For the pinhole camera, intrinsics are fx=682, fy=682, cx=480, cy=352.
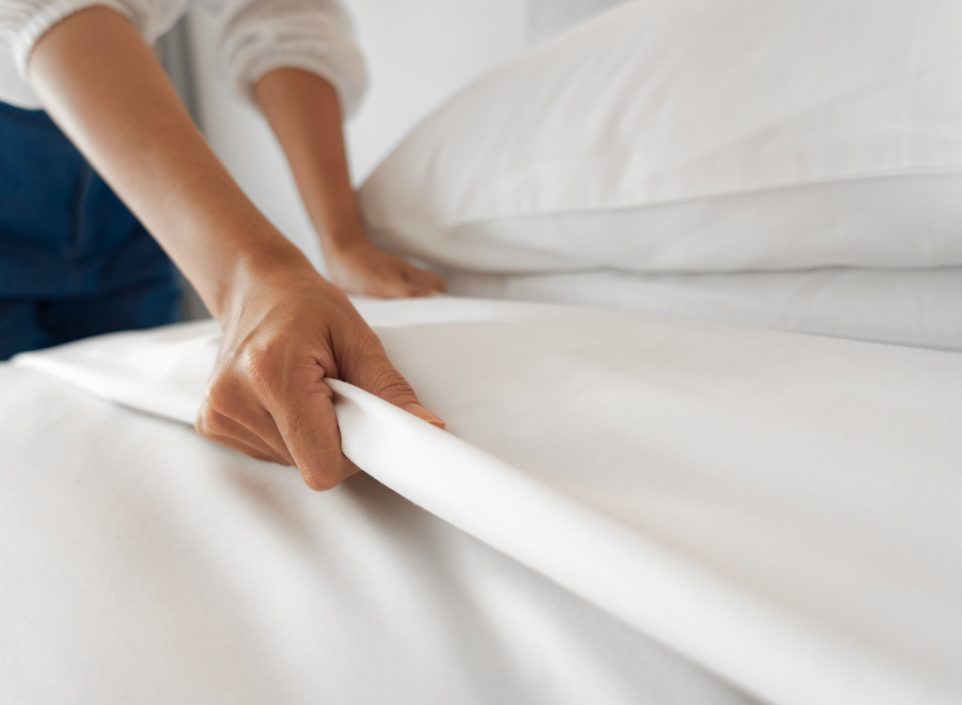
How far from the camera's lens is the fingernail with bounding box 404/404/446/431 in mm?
279

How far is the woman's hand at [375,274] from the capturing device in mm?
634

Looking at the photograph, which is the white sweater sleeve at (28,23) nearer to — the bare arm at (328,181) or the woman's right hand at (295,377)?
the bare arm at (328,181)

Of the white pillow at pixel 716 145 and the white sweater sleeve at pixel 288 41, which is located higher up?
the white sweater sleeve at pixel 288 41

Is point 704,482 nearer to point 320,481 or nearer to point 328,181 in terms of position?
point 320,481

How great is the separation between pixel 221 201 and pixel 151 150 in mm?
67

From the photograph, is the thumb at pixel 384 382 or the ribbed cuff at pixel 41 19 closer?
the thumb at pixel 384 382

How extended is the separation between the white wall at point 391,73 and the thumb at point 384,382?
69 cm

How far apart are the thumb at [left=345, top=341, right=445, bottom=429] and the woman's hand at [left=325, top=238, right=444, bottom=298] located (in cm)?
30

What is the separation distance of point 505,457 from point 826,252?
267 millimetres

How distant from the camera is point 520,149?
0.55 metres

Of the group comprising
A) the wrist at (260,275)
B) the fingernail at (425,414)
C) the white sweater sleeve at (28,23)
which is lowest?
the fingernail at (425,414)

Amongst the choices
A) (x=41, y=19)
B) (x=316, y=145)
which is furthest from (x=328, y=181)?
(x=41, y=19)

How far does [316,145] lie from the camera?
0.77m

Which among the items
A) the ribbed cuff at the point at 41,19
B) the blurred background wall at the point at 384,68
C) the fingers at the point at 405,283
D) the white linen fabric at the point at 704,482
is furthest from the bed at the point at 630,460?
the blurred background wall at the point at 384,68
